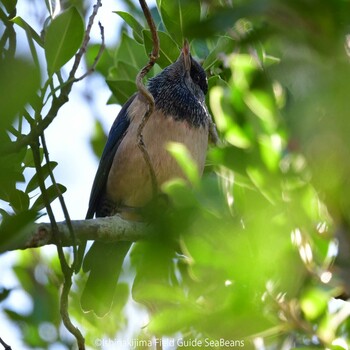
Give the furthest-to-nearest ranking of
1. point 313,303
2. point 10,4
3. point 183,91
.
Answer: point 183,91
point 10,4
point 313,303

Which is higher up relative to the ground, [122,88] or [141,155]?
[122,88]

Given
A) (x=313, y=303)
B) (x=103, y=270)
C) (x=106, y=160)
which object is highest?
(x=313, y=303)

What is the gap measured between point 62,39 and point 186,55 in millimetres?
1682

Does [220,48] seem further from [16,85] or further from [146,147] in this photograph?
[16,85]

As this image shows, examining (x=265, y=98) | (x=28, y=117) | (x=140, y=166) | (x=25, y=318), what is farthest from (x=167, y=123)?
(x=265, y=98)

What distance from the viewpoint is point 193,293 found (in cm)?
163

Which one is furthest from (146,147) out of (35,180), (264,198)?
(264,198)

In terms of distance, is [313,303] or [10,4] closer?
[313,303]

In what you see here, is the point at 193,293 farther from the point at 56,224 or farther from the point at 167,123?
the point at 167,123

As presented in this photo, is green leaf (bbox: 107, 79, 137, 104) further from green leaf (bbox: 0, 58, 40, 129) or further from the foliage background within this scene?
green leaf (bbox: 0, 58, 40, 129)

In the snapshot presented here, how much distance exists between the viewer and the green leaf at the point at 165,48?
3.25 meters

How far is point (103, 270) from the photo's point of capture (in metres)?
3.53

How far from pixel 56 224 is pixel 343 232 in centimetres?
137

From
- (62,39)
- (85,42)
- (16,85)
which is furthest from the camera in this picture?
(85,42)
